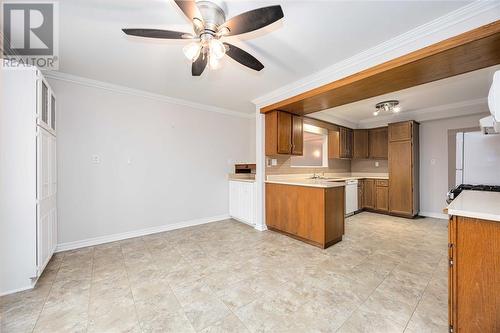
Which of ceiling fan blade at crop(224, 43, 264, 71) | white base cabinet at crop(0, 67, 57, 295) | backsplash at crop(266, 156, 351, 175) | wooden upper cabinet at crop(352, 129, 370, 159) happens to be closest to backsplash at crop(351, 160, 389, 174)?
backsplash at crop(266, 156, 351, 175)

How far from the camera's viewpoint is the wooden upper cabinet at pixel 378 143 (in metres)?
5.22

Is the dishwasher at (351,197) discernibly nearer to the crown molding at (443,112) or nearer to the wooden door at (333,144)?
the wooden door at (333,144)

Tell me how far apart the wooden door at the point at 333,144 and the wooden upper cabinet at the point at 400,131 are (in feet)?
3.82

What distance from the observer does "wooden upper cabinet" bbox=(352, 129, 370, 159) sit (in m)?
5.54

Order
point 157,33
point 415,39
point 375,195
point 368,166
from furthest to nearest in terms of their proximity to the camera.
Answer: point 368,166
point 375,195
point 415,39
point 157,33

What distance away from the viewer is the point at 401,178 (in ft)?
15.0

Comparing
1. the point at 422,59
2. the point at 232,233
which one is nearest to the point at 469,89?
the point at 422,59

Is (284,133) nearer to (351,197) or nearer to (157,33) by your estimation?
(351,197)

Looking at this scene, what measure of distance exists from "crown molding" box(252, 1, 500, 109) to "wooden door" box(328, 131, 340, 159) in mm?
2598

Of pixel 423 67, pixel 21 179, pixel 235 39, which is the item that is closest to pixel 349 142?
pixel 423 67

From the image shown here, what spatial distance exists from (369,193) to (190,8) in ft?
18.0

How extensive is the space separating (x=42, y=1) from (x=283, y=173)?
3.77m

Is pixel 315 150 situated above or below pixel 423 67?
below

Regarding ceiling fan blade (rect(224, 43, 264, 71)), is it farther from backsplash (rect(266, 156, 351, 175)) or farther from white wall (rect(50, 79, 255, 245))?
white wall (rect(50, 79, 255, 245))
